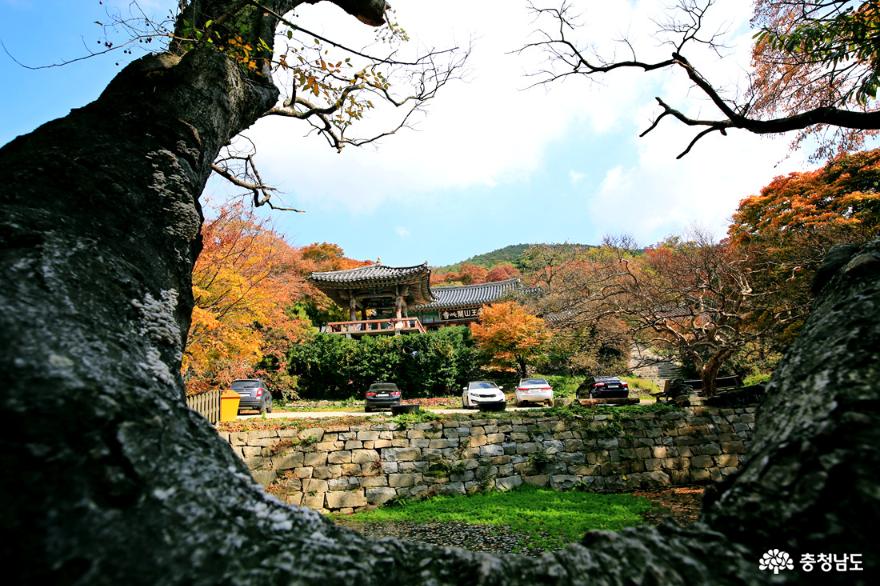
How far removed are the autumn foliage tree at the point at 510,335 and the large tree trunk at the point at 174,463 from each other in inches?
773

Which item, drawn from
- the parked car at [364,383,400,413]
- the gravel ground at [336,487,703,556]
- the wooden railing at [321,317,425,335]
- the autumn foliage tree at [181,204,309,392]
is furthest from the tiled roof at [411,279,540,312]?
the gravel ground at [336,487,703,556]

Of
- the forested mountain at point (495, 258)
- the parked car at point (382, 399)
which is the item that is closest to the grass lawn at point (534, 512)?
the parked car at point (382, 399)

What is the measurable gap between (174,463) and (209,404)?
30.1ft

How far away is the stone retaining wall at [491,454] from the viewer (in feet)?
25.5

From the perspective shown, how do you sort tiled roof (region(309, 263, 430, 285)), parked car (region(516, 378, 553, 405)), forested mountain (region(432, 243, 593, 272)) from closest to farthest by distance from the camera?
parked car (region(516, 378, 553, 405)) < tiled roof (region(309, 263, 430, 285)) < forested mountain (region(432, 243, 593, 272))

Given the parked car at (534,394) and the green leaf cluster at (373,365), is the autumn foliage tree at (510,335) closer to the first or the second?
the green leaf cluster at (373,365)

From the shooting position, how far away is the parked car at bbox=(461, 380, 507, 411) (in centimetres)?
1530

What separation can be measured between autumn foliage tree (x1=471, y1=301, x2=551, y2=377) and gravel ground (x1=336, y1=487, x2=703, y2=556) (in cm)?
1308

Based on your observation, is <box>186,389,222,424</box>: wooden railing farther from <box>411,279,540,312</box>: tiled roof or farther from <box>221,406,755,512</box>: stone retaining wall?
<box>411,279,540,312</box>: tiled roof

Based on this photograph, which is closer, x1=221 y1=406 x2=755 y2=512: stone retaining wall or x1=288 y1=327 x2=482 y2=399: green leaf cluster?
x1=221 y1=406 x2=755 y2=512: stone retaining wall

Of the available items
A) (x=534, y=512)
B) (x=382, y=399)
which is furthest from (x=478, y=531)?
(x=382, y=399)

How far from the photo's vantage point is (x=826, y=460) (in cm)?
67

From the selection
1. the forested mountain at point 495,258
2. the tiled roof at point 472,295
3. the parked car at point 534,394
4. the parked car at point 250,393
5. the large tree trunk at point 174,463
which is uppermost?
the forested mountain at point 495,258

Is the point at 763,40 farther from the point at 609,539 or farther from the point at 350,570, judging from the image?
the point at 350,570
